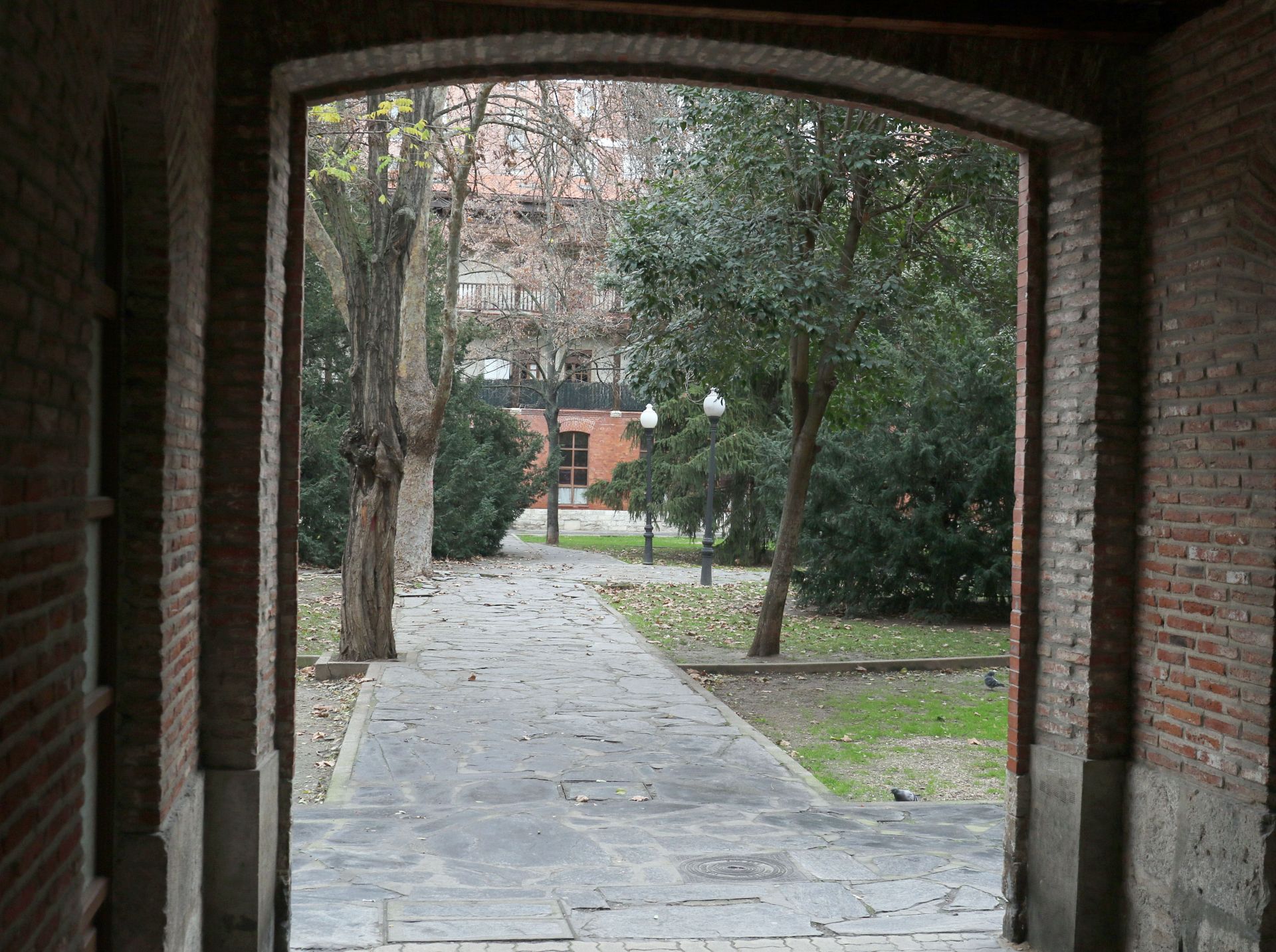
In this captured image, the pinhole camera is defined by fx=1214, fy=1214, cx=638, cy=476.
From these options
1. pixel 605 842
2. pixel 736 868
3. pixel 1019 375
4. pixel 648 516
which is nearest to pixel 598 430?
pixel 648 516

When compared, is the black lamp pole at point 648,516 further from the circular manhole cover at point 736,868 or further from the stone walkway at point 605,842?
the circular manhole cover at point 736,868

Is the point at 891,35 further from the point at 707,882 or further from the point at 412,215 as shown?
the point at 412,215

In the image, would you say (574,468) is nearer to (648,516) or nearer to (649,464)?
(648,516)

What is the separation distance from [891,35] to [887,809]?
4.55m

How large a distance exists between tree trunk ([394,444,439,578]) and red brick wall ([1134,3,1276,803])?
1519 cm

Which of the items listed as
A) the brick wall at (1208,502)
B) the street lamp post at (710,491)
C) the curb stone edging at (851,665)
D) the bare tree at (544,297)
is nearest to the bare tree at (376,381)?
the curb stone edging at (851,665)

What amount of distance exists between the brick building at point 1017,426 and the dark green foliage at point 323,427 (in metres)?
16.3

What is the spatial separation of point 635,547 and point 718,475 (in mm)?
5225

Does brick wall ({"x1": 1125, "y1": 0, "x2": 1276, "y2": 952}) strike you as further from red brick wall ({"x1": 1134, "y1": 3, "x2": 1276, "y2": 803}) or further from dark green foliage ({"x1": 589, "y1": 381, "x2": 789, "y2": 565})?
dark green foliage ({"x1": 589, "y1": 381, "x2": 789, "y2": 565})

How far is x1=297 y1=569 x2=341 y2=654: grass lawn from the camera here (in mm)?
13250

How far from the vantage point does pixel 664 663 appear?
40.9ft

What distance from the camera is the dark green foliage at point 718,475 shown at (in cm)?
2491

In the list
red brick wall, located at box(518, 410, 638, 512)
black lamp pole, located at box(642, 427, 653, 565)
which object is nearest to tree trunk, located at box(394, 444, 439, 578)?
black lamp pole, located at box(642, 427, 653, 565)

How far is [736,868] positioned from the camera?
6.23m
